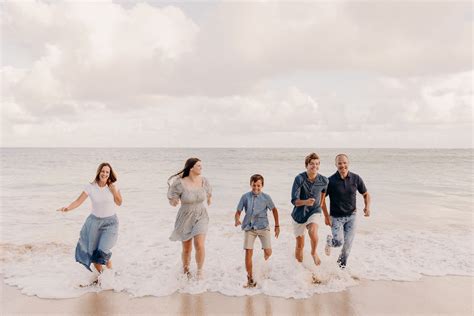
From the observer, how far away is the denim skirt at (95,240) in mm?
5996

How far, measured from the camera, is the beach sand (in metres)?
5.18

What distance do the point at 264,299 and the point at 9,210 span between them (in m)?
12.4

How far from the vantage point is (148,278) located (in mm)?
6547

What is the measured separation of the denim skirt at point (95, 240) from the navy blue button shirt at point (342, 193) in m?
3.93

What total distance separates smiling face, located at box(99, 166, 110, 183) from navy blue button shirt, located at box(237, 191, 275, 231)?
228 centimetres

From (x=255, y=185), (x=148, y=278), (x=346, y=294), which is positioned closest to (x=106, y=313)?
(x=148, y=278)

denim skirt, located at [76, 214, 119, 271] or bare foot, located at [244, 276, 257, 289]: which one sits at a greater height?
denim skirt, located at [76, 214, 119, 271]

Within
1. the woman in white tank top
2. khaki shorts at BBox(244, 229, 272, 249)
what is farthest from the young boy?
the woman in white tank top

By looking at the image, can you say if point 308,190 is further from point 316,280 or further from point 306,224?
point 316,280

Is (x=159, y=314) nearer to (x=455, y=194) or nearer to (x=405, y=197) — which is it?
(x=405, y=197)

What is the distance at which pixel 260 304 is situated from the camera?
539 centimetres

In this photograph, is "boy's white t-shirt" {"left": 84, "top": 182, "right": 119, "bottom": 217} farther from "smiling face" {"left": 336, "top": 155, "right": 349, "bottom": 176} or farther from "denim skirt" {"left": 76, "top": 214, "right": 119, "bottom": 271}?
"smiling face" {"left": 336, "top": 155, "right": 349, "bottom": 176}

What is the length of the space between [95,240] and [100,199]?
713mm

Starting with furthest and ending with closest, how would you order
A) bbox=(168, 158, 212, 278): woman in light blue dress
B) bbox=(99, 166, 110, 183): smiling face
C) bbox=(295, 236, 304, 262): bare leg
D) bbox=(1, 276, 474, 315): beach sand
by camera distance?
1. bbox=(295, 236, 304, 262): bare leg
2. bbox=(168, 158, 212, 278): woman in light blue dress
3. bbox=(99, 166, 110, 183): smiling face
4. bbox=(1, 276, 474, 315): beach sand
